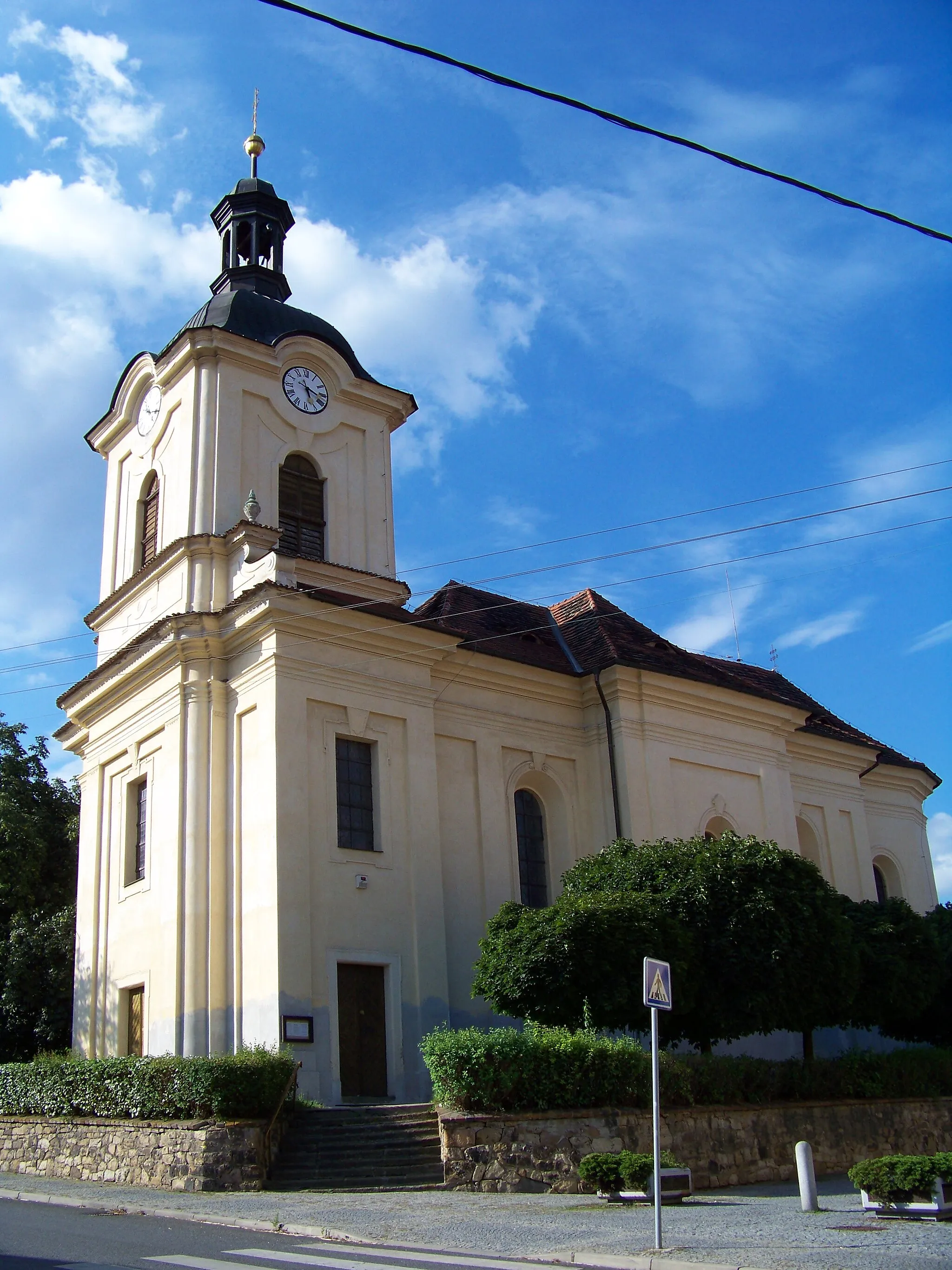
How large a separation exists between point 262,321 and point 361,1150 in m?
19.4

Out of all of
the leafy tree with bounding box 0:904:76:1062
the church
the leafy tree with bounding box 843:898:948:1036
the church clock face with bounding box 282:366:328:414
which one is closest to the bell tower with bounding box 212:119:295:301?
the church

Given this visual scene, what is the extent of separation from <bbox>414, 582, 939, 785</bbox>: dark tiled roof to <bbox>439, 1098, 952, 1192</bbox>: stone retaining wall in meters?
11.0

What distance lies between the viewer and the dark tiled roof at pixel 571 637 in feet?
95.2

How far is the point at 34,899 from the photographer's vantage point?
34406 millimetres

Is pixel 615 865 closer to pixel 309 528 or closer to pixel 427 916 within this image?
pixel 427 916

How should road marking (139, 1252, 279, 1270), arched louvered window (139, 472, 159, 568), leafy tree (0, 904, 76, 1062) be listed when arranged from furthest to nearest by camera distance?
1. leafy tree (0, 904, 76, 1062)
2. arched louvered window (139, 472, 159, 568)
3. road marking (139, 1252, 279, 1270)

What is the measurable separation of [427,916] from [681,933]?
217 inches

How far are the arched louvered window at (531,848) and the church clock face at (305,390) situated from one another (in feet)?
34.0

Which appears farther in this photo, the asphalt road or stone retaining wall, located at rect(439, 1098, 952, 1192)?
stone retaining wall, located at rect(439, 1098, 952, 1192)

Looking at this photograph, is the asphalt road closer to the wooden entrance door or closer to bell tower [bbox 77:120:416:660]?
the wooden entrance door

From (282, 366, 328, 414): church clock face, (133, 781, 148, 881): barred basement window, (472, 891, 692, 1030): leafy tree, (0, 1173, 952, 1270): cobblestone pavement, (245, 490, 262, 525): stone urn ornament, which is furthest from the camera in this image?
(282, 366, 328, 414): church clock face

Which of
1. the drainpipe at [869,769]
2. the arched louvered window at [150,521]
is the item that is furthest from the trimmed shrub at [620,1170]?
the drainpipe at [869,769]

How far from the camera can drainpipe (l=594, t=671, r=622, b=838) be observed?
27719 mm

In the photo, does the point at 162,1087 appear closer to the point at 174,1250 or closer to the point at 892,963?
the point at 174,1250
